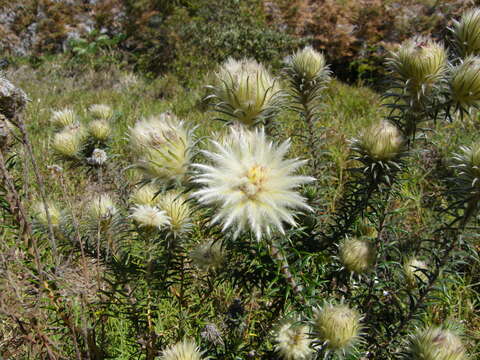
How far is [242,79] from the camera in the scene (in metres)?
1.32

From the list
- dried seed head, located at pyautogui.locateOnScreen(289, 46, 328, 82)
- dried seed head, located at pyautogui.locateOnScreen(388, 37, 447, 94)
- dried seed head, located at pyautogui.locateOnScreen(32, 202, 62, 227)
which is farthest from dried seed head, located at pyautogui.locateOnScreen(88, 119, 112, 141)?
dried seed head, located at pyautogui.locateOnScreen(388, 37, 447, 94)

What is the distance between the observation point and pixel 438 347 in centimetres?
128

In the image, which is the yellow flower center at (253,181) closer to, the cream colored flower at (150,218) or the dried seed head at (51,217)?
the cream colored flower at (150,218)

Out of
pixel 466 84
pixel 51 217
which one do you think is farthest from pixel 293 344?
pixel 51 217

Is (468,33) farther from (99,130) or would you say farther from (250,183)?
(99,130)

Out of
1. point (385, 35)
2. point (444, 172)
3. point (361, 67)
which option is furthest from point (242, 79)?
point (385, 35)

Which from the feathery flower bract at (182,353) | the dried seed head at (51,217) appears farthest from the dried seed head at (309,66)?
the dried seed head at (51,217)

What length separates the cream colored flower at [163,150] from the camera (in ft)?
3.98

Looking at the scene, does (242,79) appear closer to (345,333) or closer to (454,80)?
(454,80)

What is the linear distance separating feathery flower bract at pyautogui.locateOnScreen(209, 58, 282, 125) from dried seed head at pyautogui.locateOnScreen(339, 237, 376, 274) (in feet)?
1.99

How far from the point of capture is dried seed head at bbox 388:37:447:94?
1.45 m

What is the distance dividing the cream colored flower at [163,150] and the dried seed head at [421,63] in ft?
2.88

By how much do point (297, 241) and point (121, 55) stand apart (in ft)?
30.7

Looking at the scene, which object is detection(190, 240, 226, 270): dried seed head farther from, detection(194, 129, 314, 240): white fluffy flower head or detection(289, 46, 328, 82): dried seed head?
detection(289, 46, 328, 82): dried seed head
